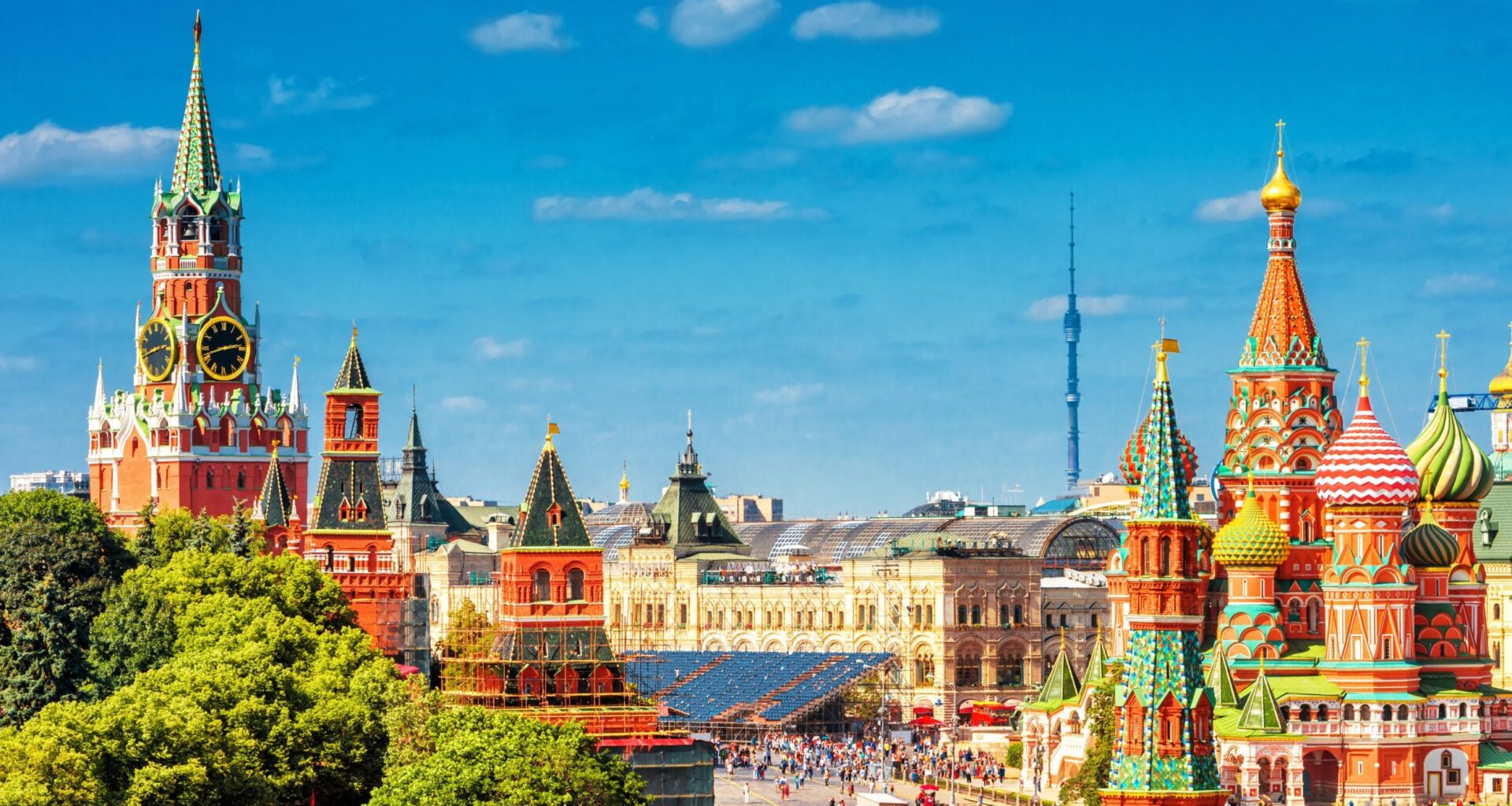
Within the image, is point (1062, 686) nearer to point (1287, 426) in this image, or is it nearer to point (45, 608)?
point (1287, 426)

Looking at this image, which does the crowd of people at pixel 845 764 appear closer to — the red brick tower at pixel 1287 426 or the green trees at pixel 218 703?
the red brick tower at pixel 1287 426

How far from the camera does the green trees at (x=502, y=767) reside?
8906cm

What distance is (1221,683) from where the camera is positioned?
4970 inches

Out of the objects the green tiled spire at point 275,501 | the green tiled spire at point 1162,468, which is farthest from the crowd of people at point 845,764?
the green tiled spire at point 1162,468

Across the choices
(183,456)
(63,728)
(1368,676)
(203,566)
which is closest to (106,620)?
(203,566)

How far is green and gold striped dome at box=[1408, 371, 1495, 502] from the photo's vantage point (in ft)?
459

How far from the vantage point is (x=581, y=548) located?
113625 millimetres

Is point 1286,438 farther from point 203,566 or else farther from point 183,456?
point 183,456

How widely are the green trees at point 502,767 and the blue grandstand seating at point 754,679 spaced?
63.1 metres

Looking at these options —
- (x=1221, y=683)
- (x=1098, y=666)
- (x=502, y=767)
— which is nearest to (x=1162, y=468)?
(x=502, y=767)

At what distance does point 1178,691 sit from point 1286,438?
6130cm

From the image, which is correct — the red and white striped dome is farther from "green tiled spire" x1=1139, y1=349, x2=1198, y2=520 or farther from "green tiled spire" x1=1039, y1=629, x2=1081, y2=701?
"green tiled spire" x1=1139, y1=349, x2=1198, y2=520

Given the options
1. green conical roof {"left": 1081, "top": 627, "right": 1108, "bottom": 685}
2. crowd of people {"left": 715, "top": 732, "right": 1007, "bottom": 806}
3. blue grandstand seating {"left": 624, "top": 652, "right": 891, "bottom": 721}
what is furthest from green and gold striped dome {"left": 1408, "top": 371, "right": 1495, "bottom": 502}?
blue grandstand seating {"left": 624, "top": 652, "right": 891, "bottom": 721}

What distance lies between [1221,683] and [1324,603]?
12.4 metres
